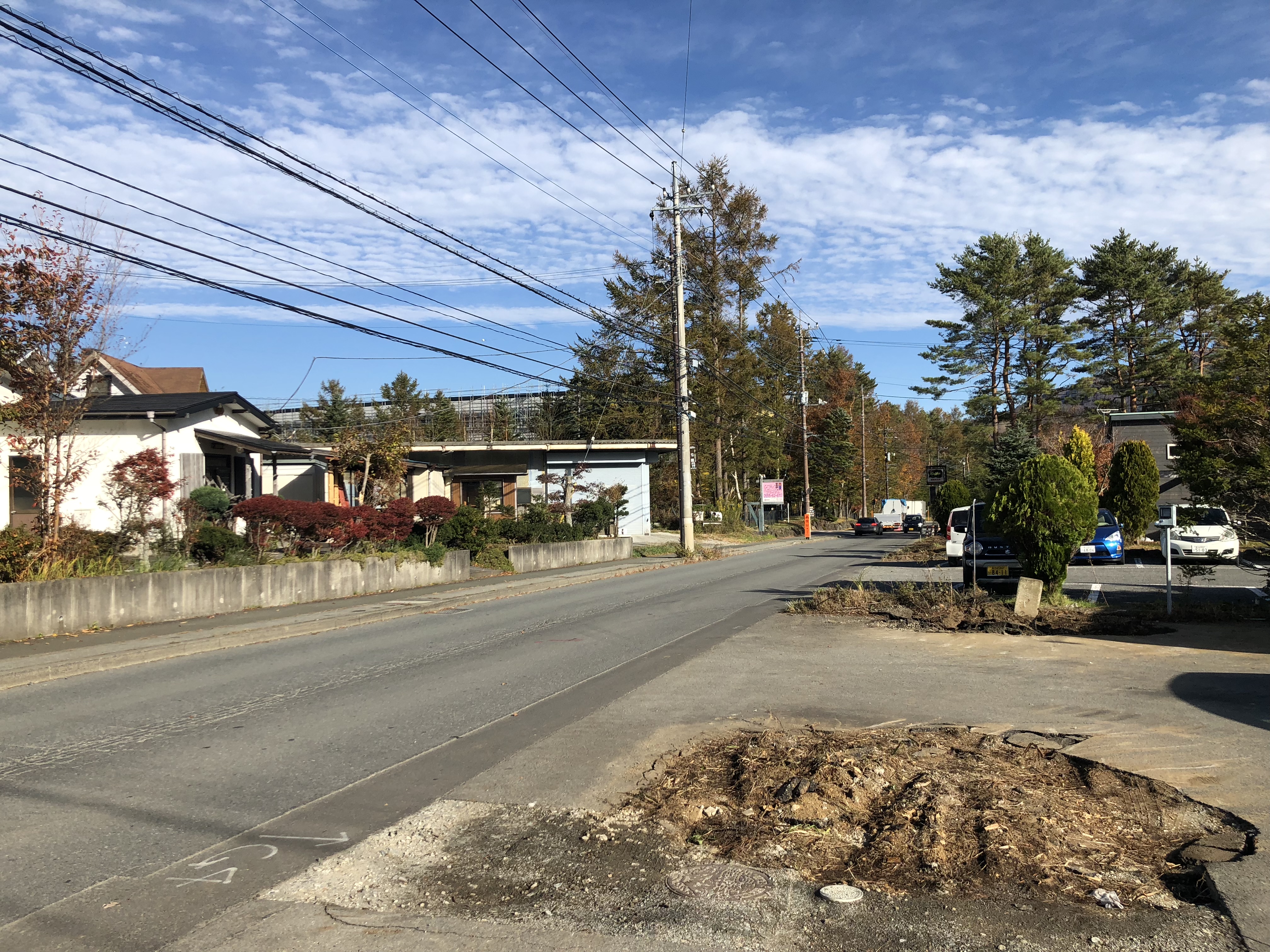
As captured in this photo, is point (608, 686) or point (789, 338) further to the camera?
point (789, 338)

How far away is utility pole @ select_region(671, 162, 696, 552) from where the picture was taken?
32906mm

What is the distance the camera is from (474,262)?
18.2 m

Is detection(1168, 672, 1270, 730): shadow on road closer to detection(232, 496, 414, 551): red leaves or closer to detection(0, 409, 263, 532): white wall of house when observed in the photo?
detection(232, 496, 414, 551): red leaves

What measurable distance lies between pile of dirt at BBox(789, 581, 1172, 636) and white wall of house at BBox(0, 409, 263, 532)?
13.4 meters

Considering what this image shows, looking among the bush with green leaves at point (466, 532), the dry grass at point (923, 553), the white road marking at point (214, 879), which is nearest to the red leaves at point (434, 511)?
the bush with green leaves at point (466, 532)

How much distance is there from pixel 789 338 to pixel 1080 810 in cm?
7447

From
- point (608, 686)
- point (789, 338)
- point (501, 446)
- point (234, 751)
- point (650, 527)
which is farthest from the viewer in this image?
point (789, 338)

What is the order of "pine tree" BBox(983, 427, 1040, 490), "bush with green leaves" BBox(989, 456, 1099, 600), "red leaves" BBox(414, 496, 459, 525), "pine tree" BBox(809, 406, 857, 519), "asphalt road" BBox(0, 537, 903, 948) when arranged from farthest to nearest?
"pine tree" BBox(809, 406, 857, 519) → "pine tree" BBox(983, 427, 1040, 490) → "red leaves" BBox(414, 496, 459, 525) → "bush with green leaves" BBox(989, 456, 1099, 600) → "asphalt road" BBox(0, 537, 903, 948)

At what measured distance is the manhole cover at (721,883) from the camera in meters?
4.38

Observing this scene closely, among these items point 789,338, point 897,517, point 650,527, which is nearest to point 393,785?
point 650,527

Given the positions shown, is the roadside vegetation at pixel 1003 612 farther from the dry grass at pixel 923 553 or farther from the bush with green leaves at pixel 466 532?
the dry grass at pixel 923 553

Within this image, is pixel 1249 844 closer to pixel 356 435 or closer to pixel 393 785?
pixel 393 785

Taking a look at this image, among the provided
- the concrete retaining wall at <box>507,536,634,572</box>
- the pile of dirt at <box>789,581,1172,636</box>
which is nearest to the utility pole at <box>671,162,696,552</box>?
the concrete retaining wall at <box>507,536,634,572</box>

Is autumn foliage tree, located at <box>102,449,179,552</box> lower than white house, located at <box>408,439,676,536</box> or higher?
lower
